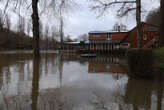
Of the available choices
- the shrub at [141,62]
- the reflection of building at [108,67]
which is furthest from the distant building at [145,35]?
the shrub at [141,62]

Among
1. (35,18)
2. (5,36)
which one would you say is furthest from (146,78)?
(5,36)

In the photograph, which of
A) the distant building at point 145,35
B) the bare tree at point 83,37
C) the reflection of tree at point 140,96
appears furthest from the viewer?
the bare tree at point 83,37

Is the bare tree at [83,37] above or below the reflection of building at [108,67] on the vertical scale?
above

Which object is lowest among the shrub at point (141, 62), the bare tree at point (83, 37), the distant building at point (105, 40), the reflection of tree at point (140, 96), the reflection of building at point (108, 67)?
the reflection of tree at point (140, 96)

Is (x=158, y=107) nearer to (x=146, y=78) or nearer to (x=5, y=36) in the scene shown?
(x=146, y=78)

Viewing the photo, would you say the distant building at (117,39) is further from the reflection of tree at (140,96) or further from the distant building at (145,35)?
the reflection of tree at (140,96)

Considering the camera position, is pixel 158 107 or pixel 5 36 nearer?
pixel 158 107

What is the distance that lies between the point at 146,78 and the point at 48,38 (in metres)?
65.0

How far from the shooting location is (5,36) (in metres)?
49.2

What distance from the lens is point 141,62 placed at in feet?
16.1

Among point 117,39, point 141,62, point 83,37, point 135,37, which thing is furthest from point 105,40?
point 83,37

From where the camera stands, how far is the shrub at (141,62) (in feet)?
15.7

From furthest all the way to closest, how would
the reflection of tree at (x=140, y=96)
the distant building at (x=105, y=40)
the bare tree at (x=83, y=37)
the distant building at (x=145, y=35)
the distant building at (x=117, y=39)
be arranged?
the bare tree at (x=83, y=37)
the distant building at (x=105, y=40)
the distant building at (x=117, y=39)
the distant building at (x=145, y=35)
the reflection of tree at (x=140, y=96)

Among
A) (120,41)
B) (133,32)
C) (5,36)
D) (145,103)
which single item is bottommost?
(145,103)
